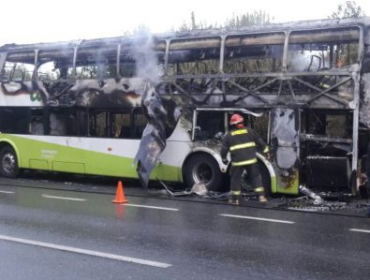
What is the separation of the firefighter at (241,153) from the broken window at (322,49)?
148 cm

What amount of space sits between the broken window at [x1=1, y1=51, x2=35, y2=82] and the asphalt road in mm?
4942

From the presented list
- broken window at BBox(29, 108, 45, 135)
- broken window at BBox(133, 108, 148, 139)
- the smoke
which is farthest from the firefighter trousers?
broken window at BBox(29, 108, 45, 135)

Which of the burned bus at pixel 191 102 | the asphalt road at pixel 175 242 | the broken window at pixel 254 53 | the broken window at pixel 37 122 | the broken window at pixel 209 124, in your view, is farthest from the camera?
the broken window at pixel 37 122

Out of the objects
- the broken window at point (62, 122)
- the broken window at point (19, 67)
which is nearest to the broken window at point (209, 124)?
the broken window at point (62, 122)

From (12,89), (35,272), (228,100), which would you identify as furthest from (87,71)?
(35,272)

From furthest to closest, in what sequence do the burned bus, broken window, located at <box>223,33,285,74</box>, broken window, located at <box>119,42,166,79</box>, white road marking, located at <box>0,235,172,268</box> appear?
broken window, located at <box>119,42,166,79</box> → broken window, located at <box>223,33,285,74</box> → the burned bus → white road marking, located at <box>0,235,172,268</box>

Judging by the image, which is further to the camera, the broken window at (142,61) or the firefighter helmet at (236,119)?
the broken window at (142,61)

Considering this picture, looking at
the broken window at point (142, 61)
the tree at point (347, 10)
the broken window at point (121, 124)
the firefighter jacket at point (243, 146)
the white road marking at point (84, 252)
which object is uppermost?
the tree at point (347, 10)

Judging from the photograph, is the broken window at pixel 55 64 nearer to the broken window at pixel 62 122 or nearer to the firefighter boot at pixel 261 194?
the broken window at pixel 62 122

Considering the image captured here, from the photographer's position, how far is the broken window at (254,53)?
10.7m

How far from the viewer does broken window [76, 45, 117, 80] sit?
503 inches

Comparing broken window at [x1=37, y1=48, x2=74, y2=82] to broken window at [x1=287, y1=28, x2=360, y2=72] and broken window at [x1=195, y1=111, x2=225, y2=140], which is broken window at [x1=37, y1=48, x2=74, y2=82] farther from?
broken window at [x1=287, y1=28, x2=360, y2=72]

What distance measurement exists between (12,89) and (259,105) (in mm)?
6960

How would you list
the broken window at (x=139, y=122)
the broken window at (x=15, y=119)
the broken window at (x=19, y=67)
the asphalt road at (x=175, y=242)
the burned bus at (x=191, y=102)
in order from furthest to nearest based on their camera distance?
1. the broken window at (x=15, y=119)
2. the broken window at (x=19, y=67)
3. the broken window at (x=139, y=122)
4. the burned bus at (x=191, y=102)
5. the asphalt road at (x=175, y=242)
